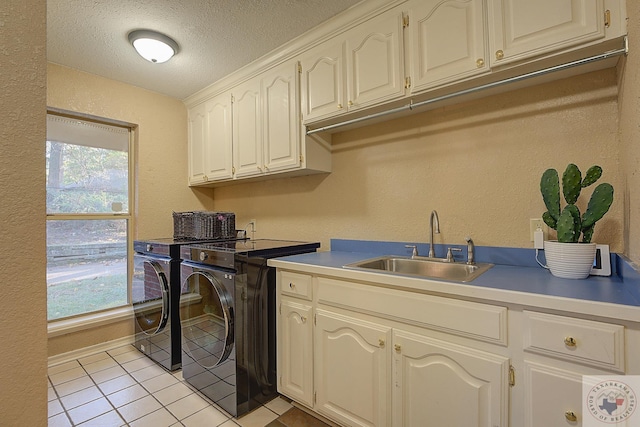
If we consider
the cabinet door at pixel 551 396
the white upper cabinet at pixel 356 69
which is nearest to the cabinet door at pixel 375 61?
the white upper cabinet at pixel 356 69

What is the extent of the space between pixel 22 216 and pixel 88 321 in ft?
8.18

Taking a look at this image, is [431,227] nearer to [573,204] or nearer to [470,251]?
[470,251]

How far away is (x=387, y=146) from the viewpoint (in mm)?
2025

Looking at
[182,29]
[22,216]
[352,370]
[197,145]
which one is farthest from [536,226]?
[197,145]

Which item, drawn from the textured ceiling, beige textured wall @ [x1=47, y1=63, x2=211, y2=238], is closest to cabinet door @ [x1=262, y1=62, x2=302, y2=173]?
the textured ceiling

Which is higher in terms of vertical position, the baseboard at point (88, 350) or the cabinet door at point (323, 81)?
the cabinet door at point (323, 81)

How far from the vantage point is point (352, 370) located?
1474mm

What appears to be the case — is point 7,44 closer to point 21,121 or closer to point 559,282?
point 21,121

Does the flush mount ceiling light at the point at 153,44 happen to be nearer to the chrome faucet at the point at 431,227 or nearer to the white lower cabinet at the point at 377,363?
the white lower cabinet at the point at 377,363

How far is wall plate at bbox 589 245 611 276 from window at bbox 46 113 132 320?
11.2 ft

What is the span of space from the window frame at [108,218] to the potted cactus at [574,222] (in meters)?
3.24

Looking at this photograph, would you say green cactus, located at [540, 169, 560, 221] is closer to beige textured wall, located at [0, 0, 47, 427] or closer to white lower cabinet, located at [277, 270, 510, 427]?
white lower cabinet, located at [277, 270, 510, 427]

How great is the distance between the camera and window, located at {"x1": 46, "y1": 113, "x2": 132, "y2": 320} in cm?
247

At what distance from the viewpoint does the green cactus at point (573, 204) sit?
1155mm
